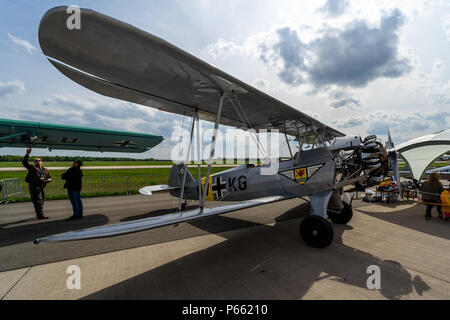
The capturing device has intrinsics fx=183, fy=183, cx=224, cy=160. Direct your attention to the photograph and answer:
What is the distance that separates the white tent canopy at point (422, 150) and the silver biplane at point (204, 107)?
20.6 feet

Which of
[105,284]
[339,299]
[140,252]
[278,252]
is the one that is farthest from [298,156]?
[105,284]

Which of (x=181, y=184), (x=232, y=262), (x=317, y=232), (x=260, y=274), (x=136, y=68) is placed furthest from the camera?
(x=181, y=184)

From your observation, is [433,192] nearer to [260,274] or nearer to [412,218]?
Result: [412,218]

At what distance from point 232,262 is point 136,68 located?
3.05 m

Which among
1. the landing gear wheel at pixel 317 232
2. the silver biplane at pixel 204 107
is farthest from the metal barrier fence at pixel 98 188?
the landing gear wheel at pixel 317 232

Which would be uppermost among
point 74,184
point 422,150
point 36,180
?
point 422,150

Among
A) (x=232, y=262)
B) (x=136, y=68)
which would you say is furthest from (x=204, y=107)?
(x=232, y=262)

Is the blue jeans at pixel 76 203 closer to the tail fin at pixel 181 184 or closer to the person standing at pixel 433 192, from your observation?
the tail fin at pixel 181 184

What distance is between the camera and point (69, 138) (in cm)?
764

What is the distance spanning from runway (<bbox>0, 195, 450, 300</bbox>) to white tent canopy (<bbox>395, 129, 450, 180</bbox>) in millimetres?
4914

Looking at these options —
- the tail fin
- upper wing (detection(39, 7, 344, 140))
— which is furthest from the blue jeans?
upper wing (detection(39, 7, 344, 140))

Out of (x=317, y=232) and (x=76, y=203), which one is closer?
(x=317, y=232)

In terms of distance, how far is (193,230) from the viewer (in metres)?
4.46
